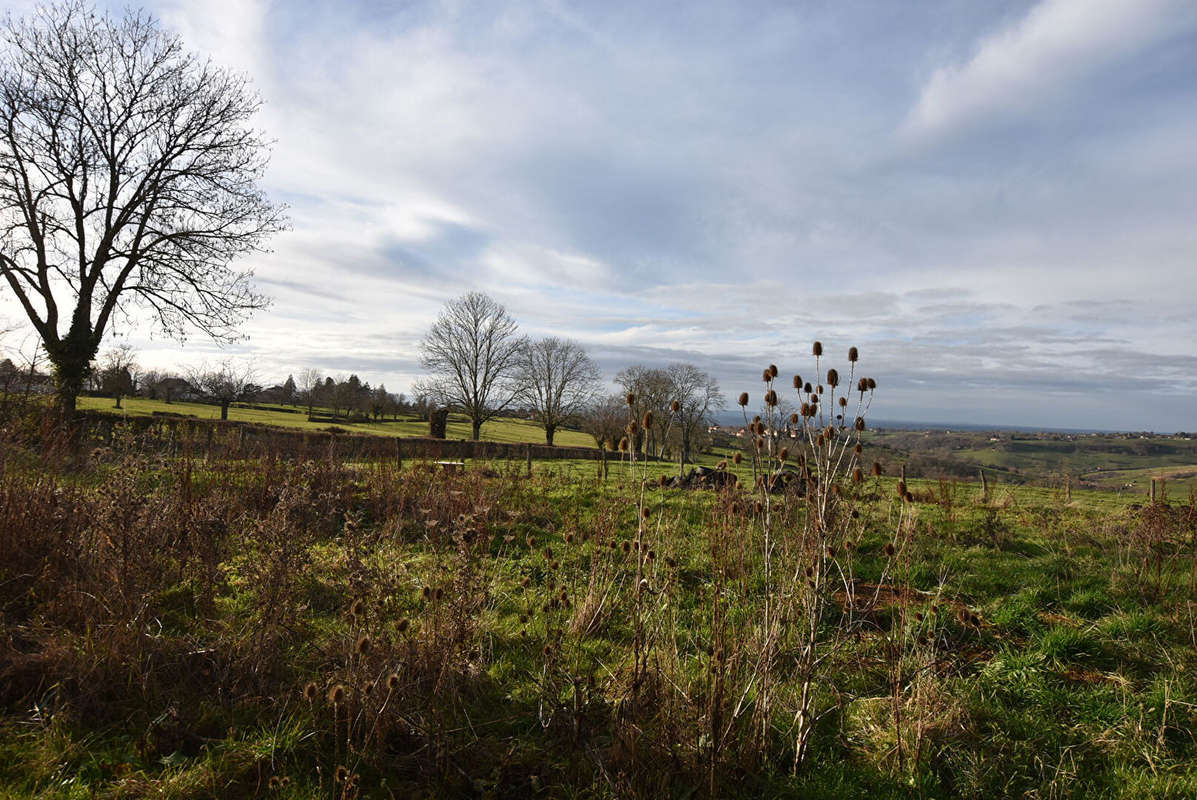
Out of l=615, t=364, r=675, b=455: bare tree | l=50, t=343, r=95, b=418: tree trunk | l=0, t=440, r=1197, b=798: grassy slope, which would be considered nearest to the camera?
l=0, t=440, r=1197, b=798: grassy slope

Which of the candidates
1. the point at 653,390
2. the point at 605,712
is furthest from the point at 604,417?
the point at 605,712

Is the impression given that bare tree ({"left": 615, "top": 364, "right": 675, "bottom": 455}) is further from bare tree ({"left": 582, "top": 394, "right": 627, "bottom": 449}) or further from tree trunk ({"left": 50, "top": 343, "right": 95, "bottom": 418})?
tree trunk ({"left": 50, "top": 343, "right": 95, "bottom": 418})

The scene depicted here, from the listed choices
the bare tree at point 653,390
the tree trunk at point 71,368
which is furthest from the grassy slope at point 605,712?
the bare tree at point 653,390

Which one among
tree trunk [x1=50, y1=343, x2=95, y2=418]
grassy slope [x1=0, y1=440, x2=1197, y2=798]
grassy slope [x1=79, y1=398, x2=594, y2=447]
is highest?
tree trunk [x1=50, y1=343, x2=95, y2=418]

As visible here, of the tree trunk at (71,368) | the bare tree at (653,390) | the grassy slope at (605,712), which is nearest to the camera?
the grassy slope at (605,712)

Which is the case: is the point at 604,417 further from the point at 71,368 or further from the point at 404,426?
the point at 71,368

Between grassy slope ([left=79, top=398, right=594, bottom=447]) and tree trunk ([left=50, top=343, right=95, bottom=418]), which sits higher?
tree trunk ([left=50, top=343, right=95, bottom=418])

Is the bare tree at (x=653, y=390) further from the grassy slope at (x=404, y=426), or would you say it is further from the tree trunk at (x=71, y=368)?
the tree trunk at (x=71, y=368)

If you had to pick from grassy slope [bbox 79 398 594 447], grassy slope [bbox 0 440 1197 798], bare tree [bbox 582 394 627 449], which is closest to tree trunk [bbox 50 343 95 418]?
grassy slope [bbox 0 440 1197 798]

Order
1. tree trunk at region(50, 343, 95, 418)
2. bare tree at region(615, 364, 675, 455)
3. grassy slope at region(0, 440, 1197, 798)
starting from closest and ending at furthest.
Result: grassy slope at region(0, 440, 1197, 798) < tree trunk at region(50, 343, 95, 418) < bare tree at region(615, 364, 675, 455)

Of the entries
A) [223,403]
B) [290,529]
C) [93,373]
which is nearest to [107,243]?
[93,373]

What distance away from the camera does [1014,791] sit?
3244mm

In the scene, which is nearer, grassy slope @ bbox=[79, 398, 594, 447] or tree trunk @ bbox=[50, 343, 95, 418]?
tree trunk @ bbox=[50, 343, 95, 418]

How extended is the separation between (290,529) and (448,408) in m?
→ 38.5
